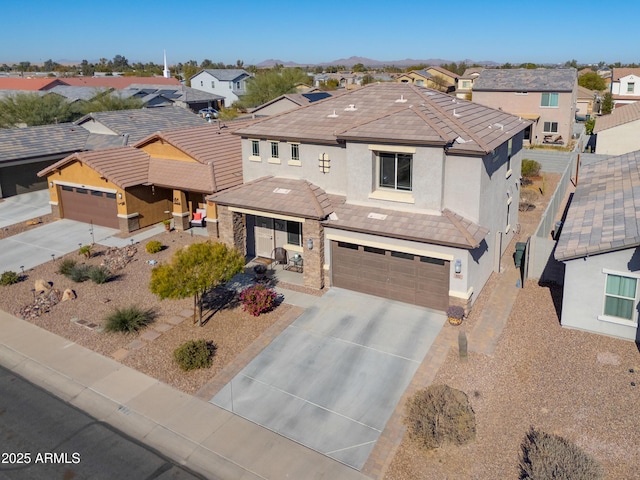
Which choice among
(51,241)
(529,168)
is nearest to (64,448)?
(51,241)

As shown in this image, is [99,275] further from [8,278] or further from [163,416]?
[163,416]

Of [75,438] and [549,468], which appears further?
[75,438]

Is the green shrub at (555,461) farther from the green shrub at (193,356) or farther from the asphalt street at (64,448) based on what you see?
the green shrub at (193,356)

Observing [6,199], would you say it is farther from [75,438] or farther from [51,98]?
[75,438]

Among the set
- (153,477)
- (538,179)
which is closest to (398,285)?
(153,477)

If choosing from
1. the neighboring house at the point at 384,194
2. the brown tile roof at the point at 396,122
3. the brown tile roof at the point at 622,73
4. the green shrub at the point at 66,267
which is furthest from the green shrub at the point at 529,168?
the brown tile roof at the point at 622,73

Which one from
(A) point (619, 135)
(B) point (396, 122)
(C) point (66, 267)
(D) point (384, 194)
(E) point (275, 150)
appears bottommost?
(C) point (66, 267)
